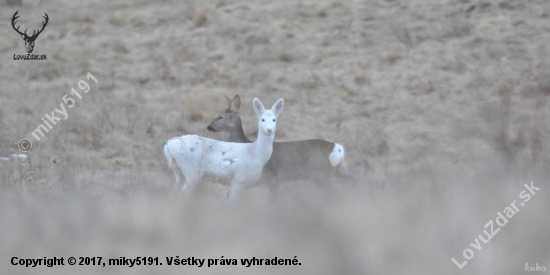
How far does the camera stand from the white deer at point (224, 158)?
6168 millimetres

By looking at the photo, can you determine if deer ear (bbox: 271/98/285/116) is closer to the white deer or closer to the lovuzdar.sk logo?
the white deer

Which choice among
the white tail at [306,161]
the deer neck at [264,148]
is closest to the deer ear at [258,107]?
the deer neck at [264,148]

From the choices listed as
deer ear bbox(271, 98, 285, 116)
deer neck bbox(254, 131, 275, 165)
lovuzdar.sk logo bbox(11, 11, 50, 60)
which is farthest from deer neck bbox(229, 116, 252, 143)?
lovuzdar.sk logo bbox(11, 11, 50, 60)

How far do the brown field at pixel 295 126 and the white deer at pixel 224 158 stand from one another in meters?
0.18

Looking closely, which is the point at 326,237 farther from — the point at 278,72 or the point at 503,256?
the point at 278,72

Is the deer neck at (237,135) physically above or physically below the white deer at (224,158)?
above

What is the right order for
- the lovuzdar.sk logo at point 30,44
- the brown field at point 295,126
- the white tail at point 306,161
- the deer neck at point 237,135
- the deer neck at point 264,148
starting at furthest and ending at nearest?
the lovuzdar.sk logo at point 30,44 → the deer neck at point 237,135 → the white tail at point 306,161 → the deer neck at point 264,148 → the brown field at point 295,126

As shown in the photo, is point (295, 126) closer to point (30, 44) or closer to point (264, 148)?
point (264, 148)

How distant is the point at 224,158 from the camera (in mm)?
6219

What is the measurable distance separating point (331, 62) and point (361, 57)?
2.18 feet

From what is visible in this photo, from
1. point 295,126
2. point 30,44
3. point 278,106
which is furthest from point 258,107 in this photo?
point 30,44

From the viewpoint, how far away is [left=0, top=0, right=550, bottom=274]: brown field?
3717 mm

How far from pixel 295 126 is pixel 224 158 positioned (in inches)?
208

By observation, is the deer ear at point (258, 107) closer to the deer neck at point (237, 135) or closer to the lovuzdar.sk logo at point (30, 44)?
the deer neck at point (237, 135)
